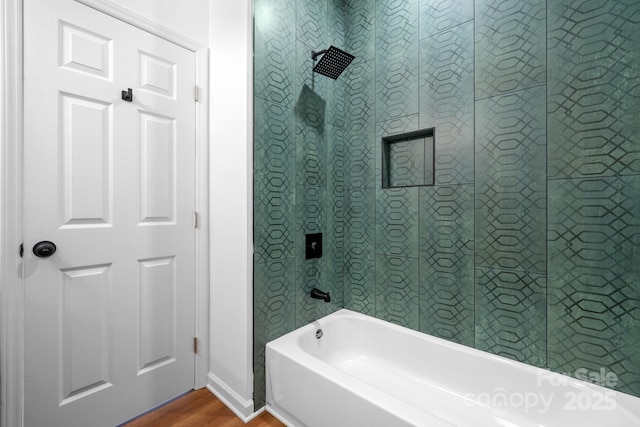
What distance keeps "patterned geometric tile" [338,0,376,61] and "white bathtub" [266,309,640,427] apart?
6.05ft

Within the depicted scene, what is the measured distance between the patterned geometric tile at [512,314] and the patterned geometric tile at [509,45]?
95 cm

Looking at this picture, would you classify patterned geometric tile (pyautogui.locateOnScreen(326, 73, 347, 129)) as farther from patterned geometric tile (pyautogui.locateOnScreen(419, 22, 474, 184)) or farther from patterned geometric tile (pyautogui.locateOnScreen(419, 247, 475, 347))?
patterned geometric tile (pyautogui.locateOnScreen(419, 247, 475, 347))

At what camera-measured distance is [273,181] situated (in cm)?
163

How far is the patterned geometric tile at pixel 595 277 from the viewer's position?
1.16 meters

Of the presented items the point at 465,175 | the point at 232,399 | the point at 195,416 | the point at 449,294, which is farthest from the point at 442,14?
the point at 195,416

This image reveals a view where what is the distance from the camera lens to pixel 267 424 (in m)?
1.50

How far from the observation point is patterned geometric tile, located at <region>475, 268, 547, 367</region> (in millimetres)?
1357

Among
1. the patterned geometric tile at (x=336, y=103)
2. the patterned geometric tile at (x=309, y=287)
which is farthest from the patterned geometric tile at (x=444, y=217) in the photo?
the patterned geometric tile at (x=336, y=103)

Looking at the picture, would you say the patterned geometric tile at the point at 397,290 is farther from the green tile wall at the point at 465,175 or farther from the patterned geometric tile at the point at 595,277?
the patterned geometric tile at the point at 595,277

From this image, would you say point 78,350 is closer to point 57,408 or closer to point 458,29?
point 57,408

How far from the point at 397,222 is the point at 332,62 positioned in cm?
106

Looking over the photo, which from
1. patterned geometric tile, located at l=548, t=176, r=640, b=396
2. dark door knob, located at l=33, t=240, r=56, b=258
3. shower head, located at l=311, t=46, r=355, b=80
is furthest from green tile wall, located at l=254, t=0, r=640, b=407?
dark door knob, located at l=33, t=240, r=56, b=258

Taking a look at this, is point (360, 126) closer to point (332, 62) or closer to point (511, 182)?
point (332, 62)

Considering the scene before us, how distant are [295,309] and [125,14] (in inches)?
71.4
